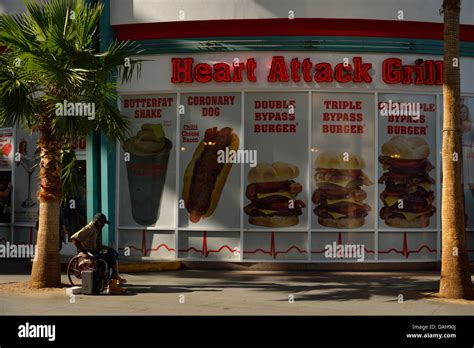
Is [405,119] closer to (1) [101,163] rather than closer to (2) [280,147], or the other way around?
(2) [280,147]

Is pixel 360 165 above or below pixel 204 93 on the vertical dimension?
below

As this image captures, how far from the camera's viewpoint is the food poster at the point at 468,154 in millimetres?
18172

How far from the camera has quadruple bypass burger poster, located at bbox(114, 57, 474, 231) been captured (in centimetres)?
1762

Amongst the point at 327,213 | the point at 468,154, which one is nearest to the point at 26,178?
the point at 327,213

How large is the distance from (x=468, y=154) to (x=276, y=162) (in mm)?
5098

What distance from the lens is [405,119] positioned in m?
18.0

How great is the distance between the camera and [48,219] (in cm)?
1380

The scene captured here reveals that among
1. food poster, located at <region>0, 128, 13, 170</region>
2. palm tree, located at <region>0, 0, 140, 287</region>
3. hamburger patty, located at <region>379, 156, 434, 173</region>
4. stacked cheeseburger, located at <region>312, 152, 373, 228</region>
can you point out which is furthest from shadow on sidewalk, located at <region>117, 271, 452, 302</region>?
food poster, located at <region>0, 128, 13, 170</region>

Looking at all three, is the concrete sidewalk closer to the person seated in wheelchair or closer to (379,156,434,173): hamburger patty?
the person seated in wheelchair

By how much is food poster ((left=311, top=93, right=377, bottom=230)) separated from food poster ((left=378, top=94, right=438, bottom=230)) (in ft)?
1.05
